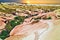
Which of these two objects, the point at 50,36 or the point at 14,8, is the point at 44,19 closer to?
the point at 50,36

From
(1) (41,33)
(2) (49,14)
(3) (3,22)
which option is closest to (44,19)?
(2) (49,14)

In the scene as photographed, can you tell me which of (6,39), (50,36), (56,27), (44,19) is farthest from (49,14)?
(6,39)

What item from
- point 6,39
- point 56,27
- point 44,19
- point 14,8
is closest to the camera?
point 6,39

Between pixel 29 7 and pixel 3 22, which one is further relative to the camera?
pixel 29 7

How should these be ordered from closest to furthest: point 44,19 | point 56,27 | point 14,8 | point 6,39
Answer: point 6,39 < point 56,27 < point 44,19 < point 14,8

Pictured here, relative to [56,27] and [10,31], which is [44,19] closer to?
[56,27]

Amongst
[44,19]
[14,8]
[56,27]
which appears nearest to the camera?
[56,27]
